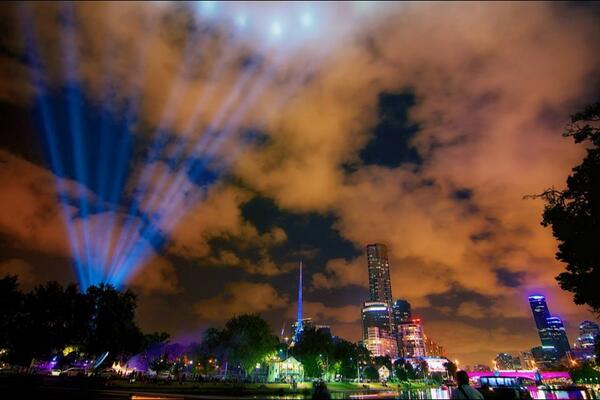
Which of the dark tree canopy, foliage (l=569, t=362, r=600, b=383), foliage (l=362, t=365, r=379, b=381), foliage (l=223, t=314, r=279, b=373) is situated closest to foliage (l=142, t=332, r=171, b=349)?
foliage (l=223, t=314, r=279, b=373)

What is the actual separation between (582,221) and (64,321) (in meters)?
78.1

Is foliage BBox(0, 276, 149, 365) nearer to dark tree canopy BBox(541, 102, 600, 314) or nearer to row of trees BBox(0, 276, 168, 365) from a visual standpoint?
row of trees BBox(0, 276, 168, 365)

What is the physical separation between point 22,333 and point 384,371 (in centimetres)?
17142

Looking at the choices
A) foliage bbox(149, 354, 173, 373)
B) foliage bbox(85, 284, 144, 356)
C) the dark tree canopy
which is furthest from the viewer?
foliage bbox(149, 354, 173, 373)

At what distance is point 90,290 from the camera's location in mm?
69938

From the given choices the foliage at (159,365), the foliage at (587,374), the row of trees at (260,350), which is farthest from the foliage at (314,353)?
the foliage at (587,374)

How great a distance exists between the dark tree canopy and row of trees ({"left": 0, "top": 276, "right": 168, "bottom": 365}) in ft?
235

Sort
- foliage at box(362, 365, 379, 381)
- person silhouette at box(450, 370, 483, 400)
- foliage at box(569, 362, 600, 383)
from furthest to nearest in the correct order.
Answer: foliage at box(362, 365, 379, 381) < foliage at box(569, 362, 600, 383) < person silhouette at box(450, 370, 483, 400)

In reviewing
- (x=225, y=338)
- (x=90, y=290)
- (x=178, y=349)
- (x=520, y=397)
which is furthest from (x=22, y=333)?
(x=178, y=349)

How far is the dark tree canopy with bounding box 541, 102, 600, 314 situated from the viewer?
90.3ft

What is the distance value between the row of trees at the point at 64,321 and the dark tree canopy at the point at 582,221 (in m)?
71.7

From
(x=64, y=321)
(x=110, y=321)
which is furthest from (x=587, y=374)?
(x=64, y=321)

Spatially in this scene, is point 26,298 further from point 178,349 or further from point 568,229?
point 178,349

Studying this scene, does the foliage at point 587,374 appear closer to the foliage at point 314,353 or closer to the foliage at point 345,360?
the foliage at point 345,360
